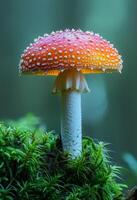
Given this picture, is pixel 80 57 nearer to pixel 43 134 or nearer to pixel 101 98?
pixel 43 134

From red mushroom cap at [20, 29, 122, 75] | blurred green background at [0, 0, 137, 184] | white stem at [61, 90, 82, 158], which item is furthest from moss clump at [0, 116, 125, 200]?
blurred green background at [0, 0, 137, 184]

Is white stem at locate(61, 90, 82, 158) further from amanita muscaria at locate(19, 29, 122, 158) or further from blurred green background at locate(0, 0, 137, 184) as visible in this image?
blurred green background at locate(0, 0, 137, 184)

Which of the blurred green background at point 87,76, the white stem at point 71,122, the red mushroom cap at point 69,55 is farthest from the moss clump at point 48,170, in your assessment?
the blurred green background at point 87,76

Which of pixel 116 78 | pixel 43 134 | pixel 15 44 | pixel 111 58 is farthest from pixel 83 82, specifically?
pixel 116 78

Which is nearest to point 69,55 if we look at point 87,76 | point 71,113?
point 71,113

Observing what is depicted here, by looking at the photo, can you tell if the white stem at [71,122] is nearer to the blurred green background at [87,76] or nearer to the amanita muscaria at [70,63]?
the amanita muscaria at [70,63]

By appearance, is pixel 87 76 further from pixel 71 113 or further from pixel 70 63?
pixel 70 63
